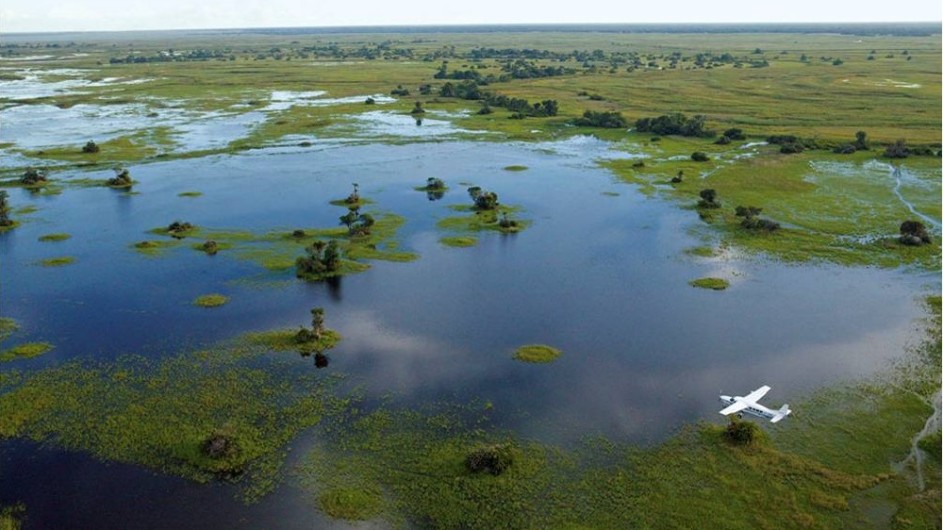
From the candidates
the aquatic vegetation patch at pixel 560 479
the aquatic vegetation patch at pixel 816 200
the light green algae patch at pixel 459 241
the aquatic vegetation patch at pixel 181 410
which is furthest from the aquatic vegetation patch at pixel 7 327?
the aquatic vegetation patch at pixel 816 200

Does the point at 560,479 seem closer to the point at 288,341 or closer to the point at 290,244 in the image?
the point at 288,341

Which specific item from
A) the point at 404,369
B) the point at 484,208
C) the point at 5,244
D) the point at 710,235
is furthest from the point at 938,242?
the point at 5,244

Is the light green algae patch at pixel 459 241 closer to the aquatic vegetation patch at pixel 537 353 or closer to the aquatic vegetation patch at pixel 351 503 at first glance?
the aquatic vegetation patch at pixel 537 353

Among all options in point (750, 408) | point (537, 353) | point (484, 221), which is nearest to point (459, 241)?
point (484, 221)

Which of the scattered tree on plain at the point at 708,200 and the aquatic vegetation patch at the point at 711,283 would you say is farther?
the scattered tree on plain at the point at 708,200

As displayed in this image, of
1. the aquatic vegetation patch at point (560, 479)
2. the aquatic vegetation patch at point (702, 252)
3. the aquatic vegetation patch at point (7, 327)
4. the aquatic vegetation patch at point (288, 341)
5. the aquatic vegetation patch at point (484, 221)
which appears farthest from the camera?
the aquatic vegetation patch at point (484, 221)

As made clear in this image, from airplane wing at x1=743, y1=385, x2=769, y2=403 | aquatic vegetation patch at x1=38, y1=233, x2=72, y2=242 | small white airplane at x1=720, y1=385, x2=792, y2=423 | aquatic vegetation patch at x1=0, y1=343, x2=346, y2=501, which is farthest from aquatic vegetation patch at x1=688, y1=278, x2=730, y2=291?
aquatic vegetation patch at x1=38, y1=233, x2=72, y2=242
